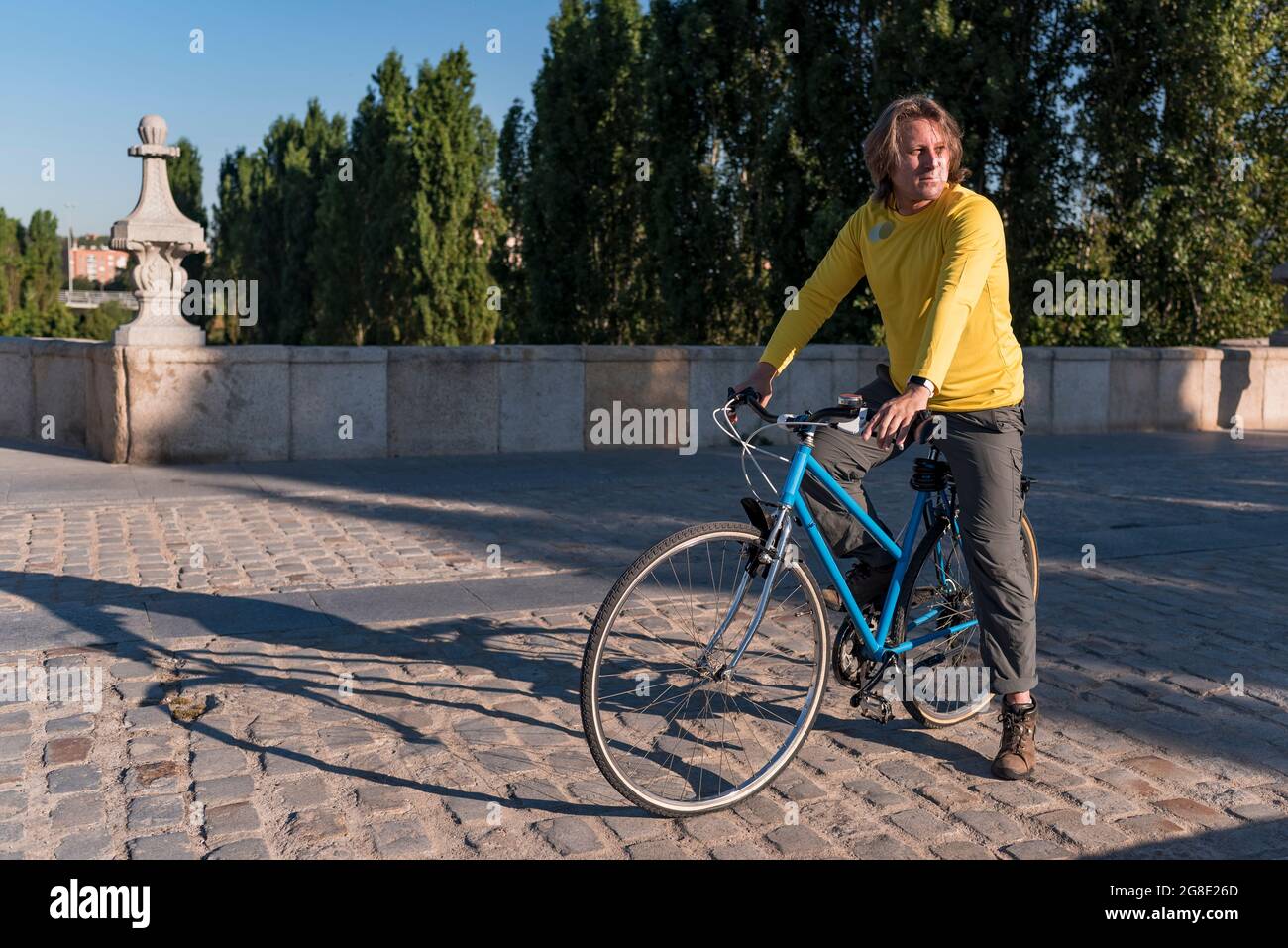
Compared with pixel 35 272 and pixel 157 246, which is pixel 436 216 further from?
pixel 35 272

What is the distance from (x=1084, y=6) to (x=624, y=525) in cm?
1167

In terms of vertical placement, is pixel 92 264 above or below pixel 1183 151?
above

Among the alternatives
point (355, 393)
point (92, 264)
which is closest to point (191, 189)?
point (355, 393)

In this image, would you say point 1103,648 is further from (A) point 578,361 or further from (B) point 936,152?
(A) point 578,361

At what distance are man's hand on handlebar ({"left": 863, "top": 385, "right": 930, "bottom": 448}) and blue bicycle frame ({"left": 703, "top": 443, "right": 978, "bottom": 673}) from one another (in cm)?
29

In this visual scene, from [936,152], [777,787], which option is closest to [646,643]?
[777,787]

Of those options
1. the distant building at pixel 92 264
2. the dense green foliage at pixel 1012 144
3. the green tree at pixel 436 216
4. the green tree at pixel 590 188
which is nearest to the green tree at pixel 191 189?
the green tree at pixel 436 216

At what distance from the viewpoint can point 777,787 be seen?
12.4ft

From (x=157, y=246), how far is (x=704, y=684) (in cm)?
894

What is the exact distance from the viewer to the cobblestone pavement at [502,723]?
340 cm

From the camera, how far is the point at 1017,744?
3910 millimetres

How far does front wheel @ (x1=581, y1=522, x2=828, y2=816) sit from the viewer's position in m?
3.41

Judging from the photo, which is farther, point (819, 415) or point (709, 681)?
point (709, 681)

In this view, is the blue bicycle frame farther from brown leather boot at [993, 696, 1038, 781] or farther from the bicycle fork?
brown leather boot at [993, 696, 1038, 781]
